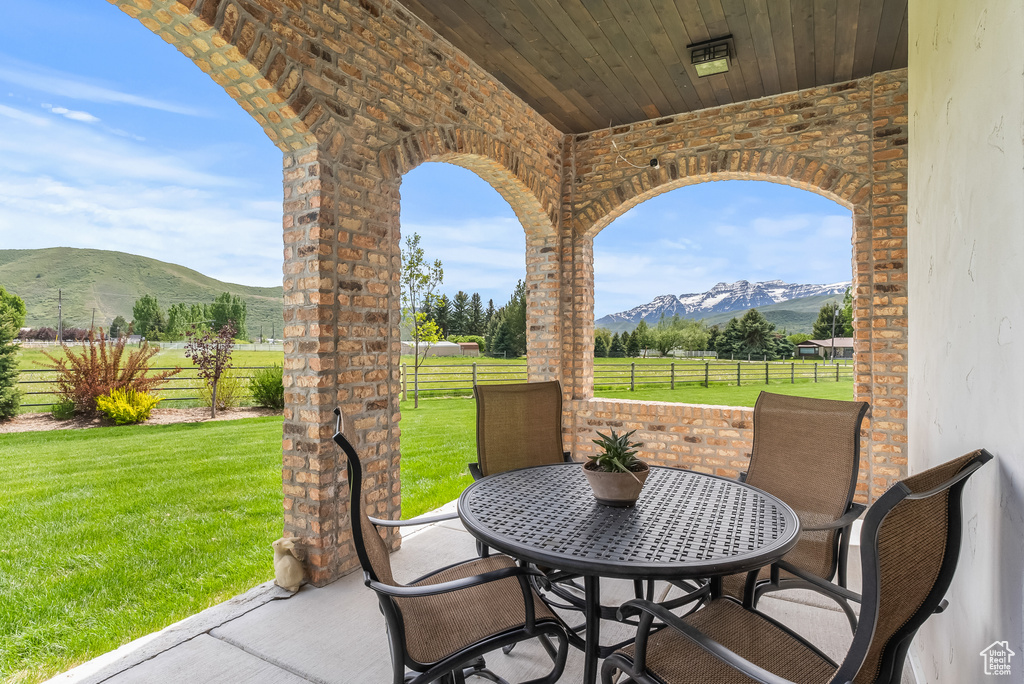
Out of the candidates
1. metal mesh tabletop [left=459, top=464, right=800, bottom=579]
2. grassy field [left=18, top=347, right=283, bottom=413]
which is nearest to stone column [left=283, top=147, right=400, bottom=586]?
metal mesh tabletop [left=459, top=464, right=800, bottom=579]

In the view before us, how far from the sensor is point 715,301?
8.08m

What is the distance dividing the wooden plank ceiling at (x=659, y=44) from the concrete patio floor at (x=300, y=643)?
3.36 m

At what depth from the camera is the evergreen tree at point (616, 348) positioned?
7.94 meters

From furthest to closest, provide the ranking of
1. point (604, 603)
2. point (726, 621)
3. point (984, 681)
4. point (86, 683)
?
1. point (604, 603)
2. point (86, 683)
3. point (726, 621)
4. point (984, 681)

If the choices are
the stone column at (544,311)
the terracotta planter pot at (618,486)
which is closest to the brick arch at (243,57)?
the terracotta planter pot at (618,486)

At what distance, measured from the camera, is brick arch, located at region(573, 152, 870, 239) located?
391 centimetres

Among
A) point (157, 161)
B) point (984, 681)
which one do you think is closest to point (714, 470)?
point (984, 681)

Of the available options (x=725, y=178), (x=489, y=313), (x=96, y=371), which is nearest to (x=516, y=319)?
(x=489, y=313)

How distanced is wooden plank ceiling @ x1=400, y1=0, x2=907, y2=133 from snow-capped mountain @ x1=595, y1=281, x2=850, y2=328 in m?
3.92

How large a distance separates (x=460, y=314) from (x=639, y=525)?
9787mm

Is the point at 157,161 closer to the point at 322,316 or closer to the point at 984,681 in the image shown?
the point at 322,316

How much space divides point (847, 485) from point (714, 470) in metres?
2.33

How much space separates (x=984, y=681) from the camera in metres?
1.06

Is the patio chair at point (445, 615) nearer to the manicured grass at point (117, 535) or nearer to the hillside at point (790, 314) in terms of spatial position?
the manicured grass at point (117, 535)
